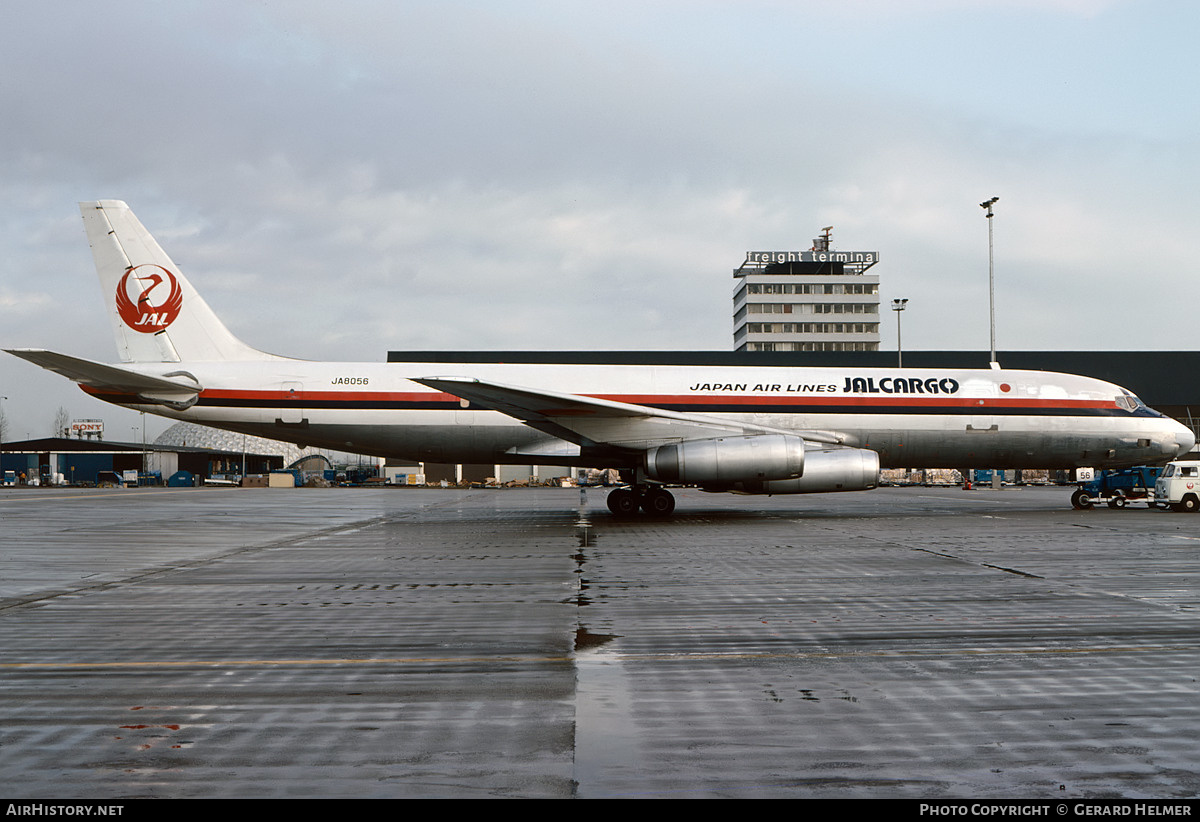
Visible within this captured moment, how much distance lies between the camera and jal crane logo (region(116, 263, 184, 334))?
70.4 ft

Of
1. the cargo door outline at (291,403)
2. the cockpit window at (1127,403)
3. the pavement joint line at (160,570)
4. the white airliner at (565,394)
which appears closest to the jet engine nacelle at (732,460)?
the white airliner at (565,394)

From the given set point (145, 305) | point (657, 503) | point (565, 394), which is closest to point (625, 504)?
point (657, 503)

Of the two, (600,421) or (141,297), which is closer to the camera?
(600,421)

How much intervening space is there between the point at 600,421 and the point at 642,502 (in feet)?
10.5

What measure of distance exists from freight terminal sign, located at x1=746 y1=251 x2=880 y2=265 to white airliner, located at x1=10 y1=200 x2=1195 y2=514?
4544 inches

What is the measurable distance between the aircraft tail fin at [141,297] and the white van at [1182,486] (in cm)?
2562

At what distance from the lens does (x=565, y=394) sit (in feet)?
65.6

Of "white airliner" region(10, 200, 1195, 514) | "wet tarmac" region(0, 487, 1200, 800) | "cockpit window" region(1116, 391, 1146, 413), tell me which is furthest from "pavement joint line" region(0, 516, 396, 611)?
"cockpit window" region(1116, 391, 1146, 413)

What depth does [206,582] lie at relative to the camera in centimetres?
1032

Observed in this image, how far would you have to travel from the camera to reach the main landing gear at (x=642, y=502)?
21688mm

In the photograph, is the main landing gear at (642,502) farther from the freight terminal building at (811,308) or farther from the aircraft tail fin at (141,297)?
the freight terminal building at (811,308)

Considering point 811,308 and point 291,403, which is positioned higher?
point 811,308

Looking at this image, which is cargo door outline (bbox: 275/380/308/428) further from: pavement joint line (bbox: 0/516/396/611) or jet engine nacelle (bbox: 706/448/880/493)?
jet engine nacelle (bbox: 706/448/880/493)

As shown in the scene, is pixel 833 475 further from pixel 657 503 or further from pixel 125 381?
pixel 125 381
